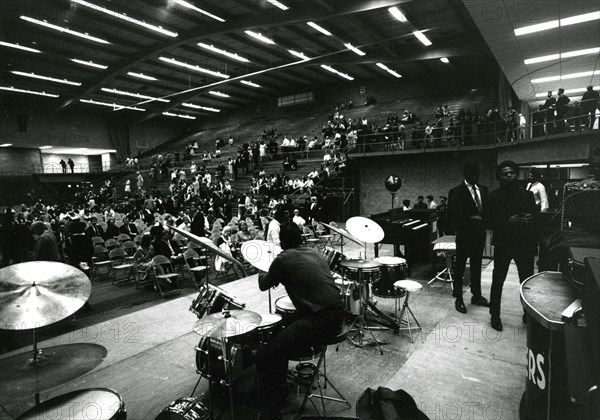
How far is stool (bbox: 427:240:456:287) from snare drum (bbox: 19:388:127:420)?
19.2 feet

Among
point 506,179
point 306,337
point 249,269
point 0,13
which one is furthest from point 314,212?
point 0,13

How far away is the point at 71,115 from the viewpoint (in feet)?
103

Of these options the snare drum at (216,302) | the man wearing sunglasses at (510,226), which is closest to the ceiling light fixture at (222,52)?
the man wearing sunglasses at (510,226)

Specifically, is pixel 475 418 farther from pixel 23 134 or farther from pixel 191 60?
pixel 23 134

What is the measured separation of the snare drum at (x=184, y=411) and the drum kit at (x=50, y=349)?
52 cm

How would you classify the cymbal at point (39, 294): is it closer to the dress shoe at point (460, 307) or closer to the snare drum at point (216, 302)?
the snare drum at point (216, 302)

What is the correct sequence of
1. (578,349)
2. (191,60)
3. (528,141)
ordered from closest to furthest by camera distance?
1. (578,349)
2. (528,141)
3. (191,60)

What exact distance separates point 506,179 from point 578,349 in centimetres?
320

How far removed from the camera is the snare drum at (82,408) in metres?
2.07

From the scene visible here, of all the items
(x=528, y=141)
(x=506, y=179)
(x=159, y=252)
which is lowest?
(x=159, y=252)

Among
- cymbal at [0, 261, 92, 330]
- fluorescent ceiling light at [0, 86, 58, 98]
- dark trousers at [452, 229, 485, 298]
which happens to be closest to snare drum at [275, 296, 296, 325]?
cymbal at [0, 261, 92, 330]

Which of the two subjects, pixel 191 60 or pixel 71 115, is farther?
pixel 71 115

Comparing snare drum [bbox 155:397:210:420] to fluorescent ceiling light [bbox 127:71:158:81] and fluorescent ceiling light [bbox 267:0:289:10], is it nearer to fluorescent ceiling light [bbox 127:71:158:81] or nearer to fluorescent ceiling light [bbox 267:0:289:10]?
fluorescent ceiling light [bbox 267:0:289:10]

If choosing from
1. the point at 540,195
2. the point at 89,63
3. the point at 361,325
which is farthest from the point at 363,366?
the point at 89,63
